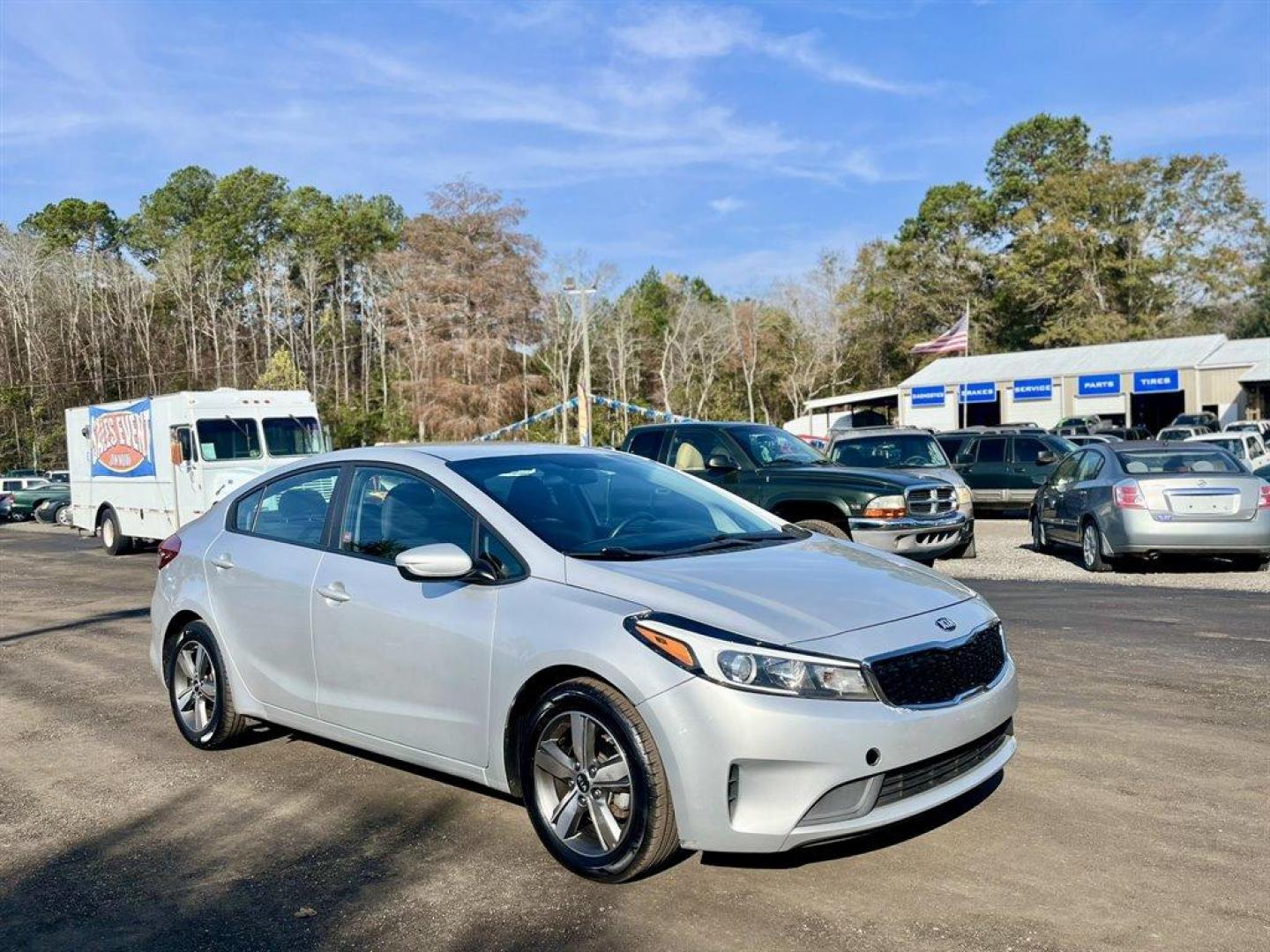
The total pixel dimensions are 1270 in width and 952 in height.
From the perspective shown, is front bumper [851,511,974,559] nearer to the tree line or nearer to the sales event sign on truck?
the sales event sign on truck

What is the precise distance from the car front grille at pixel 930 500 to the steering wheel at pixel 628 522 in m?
7.13

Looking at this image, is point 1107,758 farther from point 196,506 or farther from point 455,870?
point 196,506

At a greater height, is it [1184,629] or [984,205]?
[984,205]

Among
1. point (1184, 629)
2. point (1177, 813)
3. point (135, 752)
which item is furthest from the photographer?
point (1184, 629)

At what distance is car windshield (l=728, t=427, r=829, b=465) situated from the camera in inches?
517

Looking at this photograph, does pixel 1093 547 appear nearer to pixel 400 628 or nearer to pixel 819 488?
pixel 819 488

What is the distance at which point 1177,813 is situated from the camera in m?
4.69

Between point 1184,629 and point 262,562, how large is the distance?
6915 millimetres

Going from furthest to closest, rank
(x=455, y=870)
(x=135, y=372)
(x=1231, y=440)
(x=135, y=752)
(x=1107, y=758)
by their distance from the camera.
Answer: (x=135, y=372)
(x=1231, y=440)
(x=135, y=752)
(x=1107, y=758)
(x=455, y=870)

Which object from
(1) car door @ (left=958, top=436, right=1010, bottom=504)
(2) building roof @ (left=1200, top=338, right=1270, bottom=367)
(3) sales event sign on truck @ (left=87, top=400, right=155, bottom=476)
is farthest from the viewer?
(2) building roof @ (left=1200, top=338, right=1270, bottom=367)

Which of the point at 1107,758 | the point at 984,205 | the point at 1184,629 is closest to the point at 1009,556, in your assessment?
the point at 1184,629

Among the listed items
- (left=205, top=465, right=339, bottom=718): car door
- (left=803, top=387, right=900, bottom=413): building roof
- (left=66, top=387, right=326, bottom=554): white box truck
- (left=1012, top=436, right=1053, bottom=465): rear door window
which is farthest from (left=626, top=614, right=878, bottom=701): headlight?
(left=803, top=387, right=900, bottom=413): building roof

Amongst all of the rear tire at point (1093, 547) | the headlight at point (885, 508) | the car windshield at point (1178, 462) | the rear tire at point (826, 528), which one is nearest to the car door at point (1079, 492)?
the rear tire at point (1093, 547)

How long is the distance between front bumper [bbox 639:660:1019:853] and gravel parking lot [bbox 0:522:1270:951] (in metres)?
0.29
